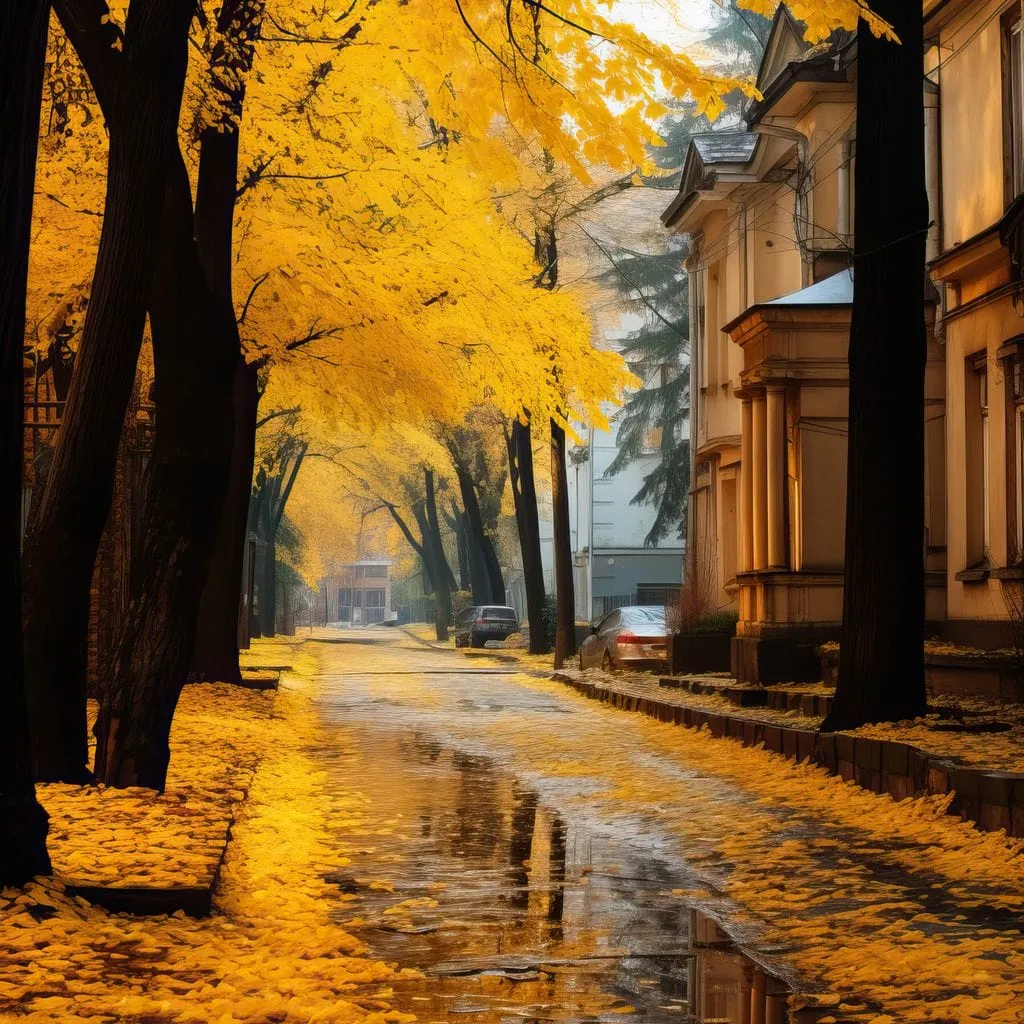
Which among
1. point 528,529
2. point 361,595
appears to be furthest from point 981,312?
point 361,595

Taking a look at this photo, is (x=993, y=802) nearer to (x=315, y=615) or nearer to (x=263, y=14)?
(x=263, y=14)

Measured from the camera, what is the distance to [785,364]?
827 inches

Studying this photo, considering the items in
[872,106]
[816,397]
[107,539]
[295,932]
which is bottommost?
[295,932]

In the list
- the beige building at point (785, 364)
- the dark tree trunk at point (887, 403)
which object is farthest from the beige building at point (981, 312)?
the dark tree trunk at point (887, 403)

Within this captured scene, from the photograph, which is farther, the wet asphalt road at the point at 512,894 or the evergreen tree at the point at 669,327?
the evergreen tree at the point at 669,327

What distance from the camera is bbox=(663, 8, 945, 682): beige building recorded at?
20.8 meters

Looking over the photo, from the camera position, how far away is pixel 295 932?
269 inches

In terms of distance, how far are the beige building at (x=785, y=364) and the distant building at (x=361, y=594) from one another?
363 ft

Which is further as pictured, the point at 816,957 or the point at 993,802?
the point at 993,802

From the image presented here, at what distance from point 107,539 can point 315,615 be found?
103m

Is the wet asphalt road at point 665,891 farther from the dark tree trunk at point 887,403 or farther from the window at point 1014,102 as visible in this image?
the window at point 1014,102

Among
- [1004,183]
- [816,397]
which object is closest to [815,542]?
[816,397]

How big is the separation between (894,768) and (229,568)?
1210cm

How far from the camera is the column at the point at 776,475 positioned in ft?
69.7
